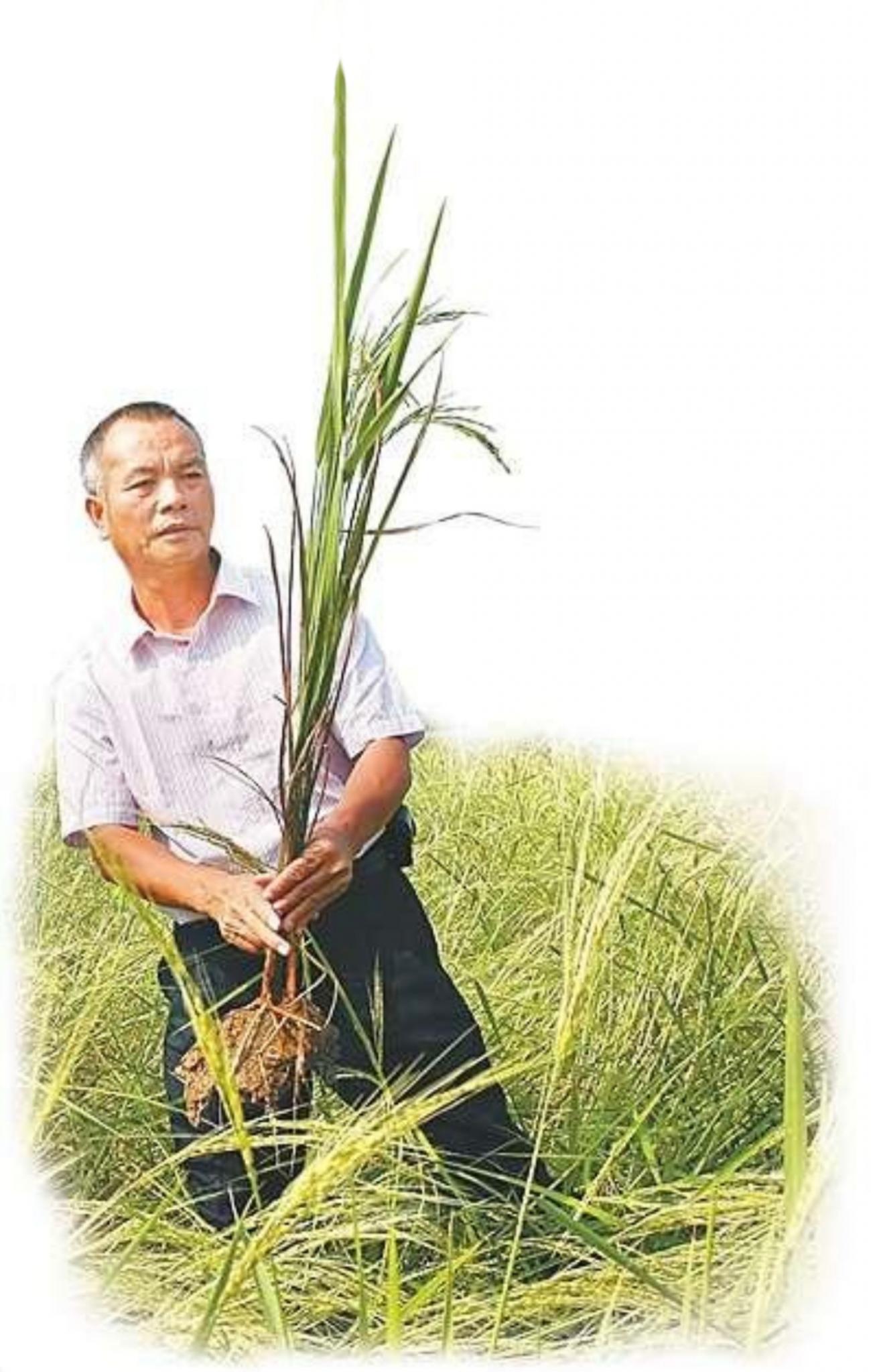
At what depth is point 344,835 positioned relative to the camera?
6.16ft

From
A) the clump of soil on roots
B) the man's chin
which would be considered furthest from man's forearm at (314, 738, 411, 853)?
the man's chin

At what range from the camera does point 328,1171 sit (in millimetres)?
1688

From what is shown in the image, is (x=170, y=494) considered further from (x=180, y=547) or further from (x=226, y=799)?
(x=226, y=799)

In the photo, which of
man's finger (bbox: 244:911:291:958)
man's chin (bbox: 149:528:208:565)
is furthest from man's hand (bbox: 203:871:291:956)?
man's chin (bbox: 149:528:208:565)

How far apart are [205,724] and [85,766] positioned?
0.34ft

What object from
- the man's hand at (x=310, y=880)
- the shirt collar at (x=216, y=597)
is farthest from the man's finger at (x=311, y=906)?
the shirt collar at (x=216, y=597)

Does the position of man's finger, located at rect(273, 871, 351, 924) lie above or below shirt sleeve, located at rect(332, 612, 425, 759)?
below

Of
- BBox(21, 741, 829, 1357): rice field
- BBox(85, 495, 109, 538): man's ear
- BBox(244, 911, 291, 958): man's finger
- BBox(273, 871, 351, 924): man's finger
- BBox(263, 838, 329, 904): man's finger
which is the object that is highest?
BBox(85, 495, 109, 538): man's ear

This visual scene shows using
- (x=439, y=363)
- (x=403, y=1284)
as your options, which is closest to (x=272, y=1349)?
(x=403, y=1284)

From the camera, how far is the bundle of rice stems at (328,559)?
1867 millimetres

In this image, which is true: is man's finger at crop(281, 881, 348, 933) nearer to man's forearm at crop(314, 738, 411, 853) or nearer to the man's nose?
man's forearm at crop(314, 738, 411, 853)

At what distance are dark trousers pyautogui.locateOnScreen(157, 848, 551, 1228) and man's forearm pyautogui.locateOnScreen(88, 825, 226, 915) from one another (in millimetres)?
32

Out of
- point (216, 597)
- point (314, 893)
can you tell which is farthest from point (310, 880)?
point (216, 597)

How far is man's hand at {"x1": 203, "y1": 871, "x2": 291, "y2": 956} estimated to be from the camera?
6.09ft
